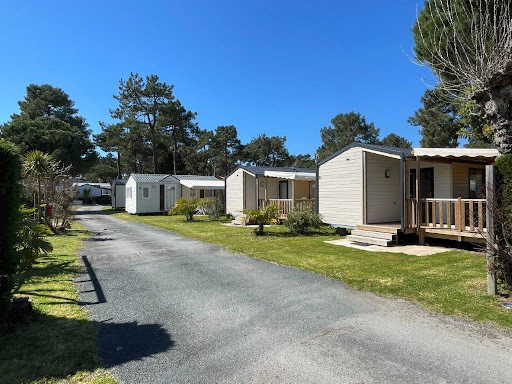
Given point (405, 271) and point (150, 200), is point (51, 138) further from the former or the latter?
point (405, 271)

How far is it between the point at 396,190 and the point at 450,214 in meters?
3.12

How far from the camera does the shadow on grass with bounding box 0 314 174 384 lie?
9.83 feet

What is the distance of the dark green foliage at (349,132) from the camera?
48.3m

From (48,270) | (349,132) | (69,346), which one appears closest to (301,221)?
(48,270)

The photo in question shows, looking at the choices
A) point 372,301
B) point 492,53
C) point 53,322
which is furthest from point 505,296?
point 53,322

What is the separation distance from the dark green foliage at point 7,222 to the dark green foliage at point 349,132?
150 ft

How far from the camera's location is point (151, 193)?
25672 mm

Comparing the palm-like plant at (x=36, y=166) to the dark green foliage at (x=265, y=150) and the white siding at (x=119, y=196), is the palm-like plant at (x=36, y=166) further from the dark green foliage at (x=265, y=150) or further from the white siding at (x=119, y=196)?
the dark green foliage at (x=265, y=150)

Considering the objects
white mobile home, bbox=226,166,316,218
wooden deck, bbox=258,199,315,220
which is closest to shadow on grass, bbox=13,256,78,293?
wooden deck, bbox=258,199,315,220

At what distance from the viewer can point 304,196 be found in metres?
Result: 18.5

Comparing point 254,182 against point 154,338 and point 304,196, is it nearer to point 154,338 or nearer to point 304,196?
point 304,196

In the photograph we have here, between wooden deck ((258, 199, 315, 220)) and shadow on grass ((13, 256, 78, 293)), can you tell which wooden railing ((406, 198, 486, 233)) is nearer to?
wooden deck ((258, 199, 315, 220))

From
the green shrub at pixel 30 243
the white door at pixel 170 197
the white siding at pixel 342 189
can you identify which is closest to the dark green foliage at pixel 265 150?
the white door at pixel 170 197

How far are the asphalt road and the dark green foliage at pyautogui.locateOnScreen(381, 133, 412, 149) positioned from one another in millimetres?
49680
